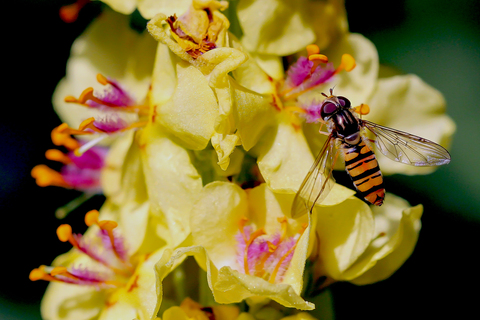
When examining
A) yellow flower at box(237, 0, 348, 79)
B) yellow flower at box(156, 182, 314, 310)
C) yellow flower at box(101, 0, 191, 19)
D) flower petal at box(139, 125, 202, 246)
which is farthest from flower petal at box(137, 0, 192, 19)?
yellow flower at box(156, 182, 314, 310)

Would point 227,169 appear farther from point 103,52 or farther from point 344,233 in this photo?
point 103,52

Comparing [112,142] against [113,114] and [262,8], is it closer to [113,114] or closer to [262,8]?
[113,114]

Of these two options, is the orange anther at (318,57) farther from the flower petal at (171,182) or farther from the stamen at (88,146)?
the stamen at (88,146)

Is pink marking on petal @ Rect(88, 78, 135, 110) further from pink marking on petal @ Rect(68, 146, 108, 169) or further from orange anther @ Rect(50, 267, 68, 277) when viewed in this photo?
orange anther @ Rect(50, 267, 68, 277)

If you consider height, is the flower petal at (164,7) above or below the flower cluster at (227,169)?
above

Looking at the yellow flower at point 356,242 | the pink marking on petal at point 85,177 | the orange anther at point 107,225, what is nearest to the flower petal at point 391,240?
the yellow flower at point 356,242

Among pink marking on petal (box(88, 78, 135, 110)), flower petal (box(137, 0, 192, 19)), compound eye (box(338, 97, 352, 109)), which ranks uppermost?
flower petal (box(137, 0, 192, 19))

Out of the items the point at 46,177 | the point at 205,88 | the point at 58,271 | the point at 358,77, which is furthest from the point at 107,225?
the point at 358,77
